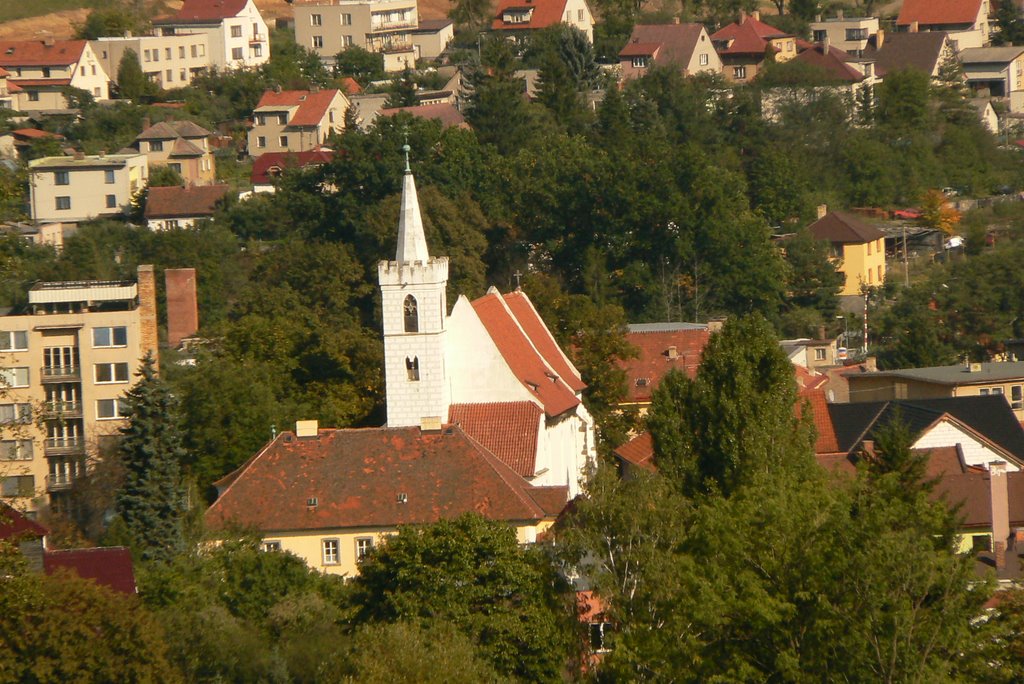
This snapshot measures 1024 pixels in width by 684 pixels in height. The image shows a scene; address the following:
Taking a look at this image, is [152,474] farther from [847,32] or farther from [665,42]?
[847,32]

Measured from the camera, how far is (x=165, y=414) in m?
40.7

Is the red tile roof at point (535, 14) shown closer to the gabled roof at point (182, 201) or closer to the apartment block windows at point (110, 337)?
the gabled roof at point (182, 201)

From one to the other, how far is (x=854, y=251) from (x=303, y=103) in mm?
27912

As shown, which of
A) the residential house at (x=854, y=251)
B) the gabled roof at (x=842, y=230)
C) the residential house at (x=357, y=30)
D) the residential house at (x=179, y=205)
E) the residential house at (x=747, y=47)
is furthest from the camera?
the residential house at (x=357, y=30)

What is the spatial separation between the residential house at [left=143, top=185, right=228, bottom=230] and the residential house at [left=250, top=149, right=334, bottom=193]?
2230 millimetres

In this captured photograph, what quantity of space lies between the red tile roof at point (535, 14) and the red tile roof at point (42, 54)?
20293 mm

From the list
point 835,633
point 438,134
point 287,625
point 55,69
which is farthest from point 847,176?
point 835,633

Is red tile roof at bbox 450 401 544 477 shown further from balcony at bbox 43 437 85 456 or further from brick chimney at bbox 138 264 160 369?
balcony at bbox 43 437 85 456

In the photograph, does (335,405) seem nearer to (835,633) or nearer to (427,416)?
(427,416)

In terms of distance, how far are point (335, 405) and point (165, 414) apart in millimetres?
6464

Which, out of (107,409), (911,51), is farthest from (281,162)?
(911,51)

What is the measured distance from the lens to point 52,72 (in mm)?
95375

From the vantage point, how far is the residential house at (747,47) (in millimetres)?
99312

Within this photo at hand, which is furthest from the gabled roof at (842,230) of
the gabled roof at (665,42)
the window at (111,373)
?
the window at (111,373)
